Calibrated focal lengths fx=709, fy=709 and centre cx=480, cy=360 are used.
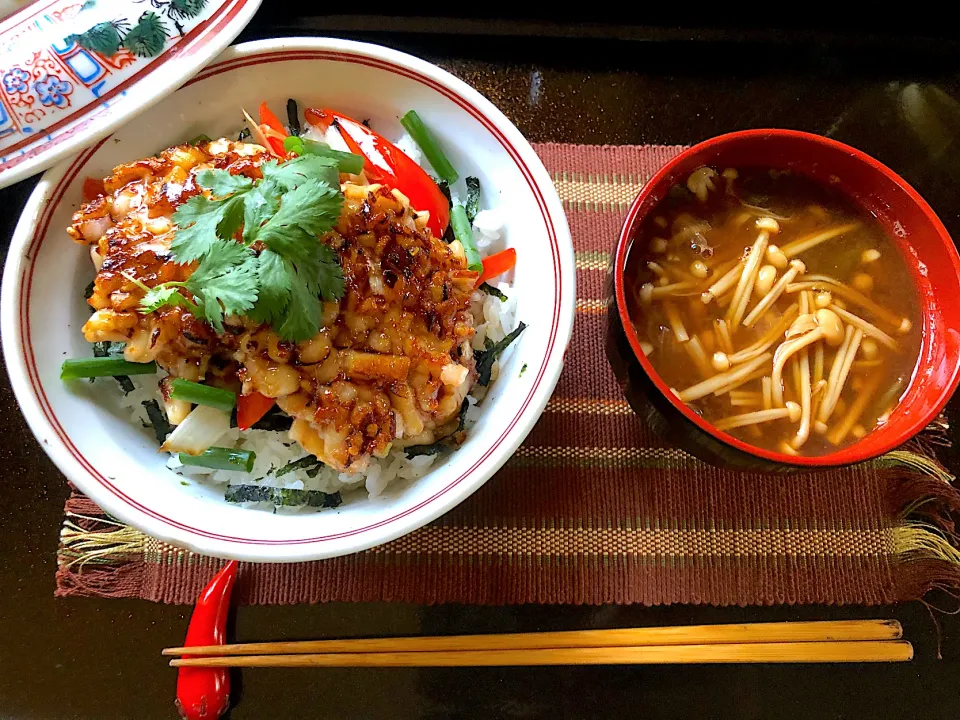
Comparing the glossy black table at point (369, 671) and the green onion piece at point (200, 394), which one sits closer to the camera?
the green onion piece at point (200, 394)

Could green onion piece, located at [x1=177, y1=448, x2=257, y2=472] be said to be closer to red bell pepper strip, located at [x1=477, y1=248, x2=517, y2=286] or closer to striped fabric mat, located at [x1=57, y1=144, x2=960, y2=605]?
striped fabric mat, located at [x1=57, y1=144, x2=960, y2=605]

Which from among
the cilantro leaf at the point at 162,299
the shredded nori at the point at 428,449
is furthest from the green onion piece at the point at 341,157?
the shredded nori at the point at 428,449

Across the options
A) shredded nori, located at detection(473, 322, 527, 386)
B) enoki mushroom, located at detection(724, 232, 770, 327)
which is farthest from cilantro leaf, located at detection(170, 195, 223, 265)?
enoki mushroom, located at detection(724, 232, 770, 327)

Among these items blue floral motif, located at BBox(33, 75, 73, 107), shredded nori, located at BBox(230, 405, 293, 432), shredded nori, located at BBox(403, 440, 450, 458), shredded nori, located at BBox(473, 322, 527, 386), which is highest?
blue floral motif, located at BBox(33, 75, 73, 107)

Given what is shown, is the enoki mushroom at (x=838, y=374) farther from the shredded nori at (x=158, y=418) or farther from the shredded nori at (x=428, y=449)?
the shredded nori at (x=158, y=418)

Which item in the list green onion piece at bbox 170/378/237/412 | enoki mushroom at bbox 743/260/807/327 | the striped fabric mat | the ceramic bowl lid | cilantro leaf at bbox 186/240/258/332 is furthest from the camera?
the striped fabric mat

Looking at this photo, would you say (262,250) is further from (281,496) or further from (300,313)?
(281,496)
